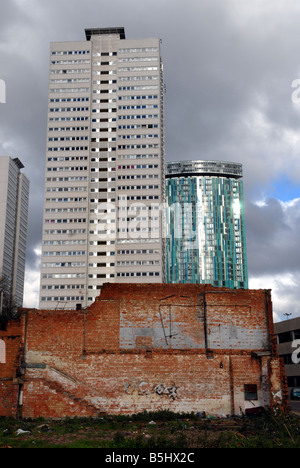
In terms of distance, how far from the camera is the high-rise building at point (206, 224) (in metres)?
152

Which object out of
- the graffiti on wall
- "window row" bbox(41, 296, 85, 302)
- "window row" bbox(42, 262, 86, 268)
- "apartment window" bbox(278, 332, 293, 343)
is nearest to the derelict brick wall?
the graffiti on wall

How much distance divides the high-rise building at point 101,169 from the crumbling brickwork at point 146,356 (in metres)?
66.9

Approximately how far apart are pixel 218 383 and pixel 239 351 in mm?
1659

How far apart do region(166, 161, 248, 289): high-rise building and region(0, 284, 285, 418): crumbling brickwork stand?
128626mm

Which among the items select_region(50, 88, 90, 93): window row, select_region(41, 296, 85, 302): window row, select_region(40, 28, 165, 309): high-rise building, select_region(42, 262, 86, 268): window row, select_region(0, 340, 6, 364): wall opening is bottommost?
select_region(0, 340, 6, 364): wall opening

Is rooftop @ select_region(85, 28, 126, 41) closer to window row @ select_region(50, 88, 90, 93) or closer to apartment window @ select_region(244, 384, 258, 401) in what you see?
window row @ select_region(50, 88, 90, 93)

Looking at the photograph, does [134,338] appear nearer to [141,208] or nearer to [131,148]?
[141,208]

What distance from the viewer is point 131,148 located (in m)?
95.9

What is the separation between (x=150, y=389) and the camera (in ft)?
65.2

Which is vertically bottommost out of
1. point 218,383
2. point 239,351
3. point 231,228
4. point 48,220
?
point 218,383

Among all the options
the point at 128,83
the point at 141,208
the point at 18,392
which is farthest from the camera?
the point at 128,83

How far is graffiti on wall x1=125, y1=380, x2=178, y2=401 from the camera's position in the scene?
19.8 meters

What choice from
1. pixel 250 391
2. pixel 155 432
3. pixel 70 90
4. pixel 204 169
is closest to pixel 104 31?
pixel 70 90

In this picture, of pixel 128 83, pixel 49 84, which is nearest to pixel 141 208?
pixel 128 83
